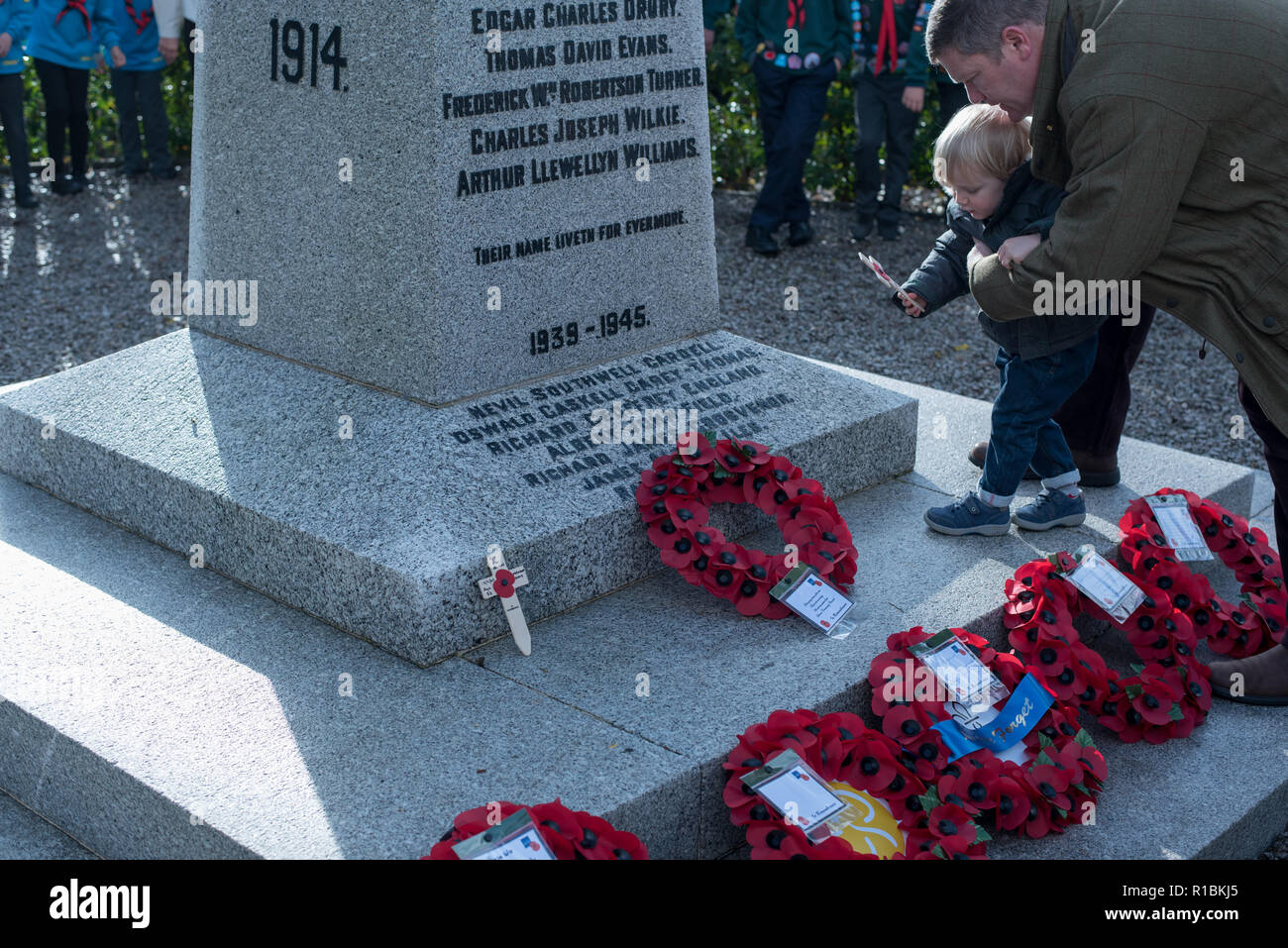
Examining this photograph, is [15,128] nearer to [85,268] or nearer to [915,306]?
[85,268]

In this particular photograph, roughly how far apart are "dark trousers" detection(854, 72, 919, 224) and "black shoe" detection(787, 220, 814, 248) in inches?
16.3

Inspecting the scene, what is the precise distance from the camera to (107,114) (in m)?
11.2

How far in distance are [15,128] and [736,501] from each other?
7.31 meters

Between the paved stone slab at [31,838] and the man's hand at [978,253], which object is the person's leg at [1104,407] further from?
the paved stone slab at [31,838]

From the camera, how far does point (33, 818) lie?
3098 mm

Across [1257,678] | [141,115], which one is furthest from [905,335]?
[141,115]

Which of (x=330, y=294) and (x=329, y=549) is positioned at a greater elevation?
(x=330, y=294)

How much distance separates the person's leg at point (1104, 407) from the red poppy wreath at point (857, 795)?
179 centimetres

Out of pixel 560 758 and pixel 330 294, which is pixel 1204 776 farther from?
pixel 330 294

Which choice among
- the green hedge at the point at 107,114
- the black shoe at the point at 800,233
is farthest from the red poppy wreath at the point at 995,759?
the green hedge at the point at 107,114

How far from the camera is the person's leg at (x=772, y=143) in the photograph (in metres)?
8.45
